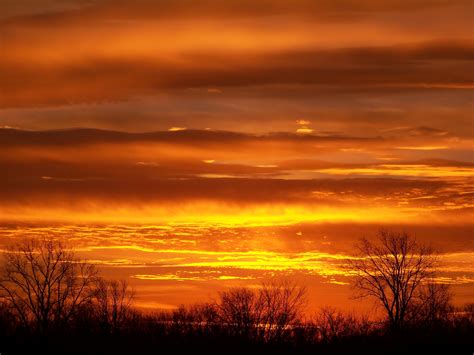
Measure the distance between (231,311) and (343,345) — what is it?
868 inches

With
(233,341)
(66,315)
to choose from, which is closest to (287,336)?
(233,341)

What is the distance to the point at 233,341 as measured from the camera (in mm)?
117125

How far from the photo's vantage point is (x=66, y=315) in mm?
123938

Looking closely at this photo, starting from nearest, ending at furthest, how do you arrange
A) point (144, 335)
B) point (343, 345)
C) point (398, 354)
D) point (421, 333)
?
point (398, 354) < point (421, 333) < point (343, 345) < point (144, 335)

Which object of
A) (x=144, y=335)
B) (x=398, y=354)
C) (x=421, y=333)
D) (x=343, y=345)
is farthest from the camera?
(x=144, y=335)

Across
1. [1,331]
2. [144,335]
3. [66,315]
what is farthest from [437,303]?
[1,331]

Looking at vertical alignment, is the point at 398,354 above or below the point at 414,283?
below

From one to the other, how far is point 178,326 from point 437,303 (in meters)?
36.6

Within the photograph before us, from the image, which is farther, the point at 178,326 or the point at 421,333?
the point at 178,326

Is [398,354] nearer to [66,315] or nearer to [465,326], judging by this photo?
[465,326]

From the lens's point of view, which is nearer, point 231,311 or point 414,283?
point 414,283

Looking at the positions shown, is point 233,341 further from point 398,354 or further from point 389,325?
point 398,354

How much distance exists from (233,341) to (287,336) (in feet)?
23.3

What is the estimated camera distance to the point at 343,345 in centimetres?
11156
